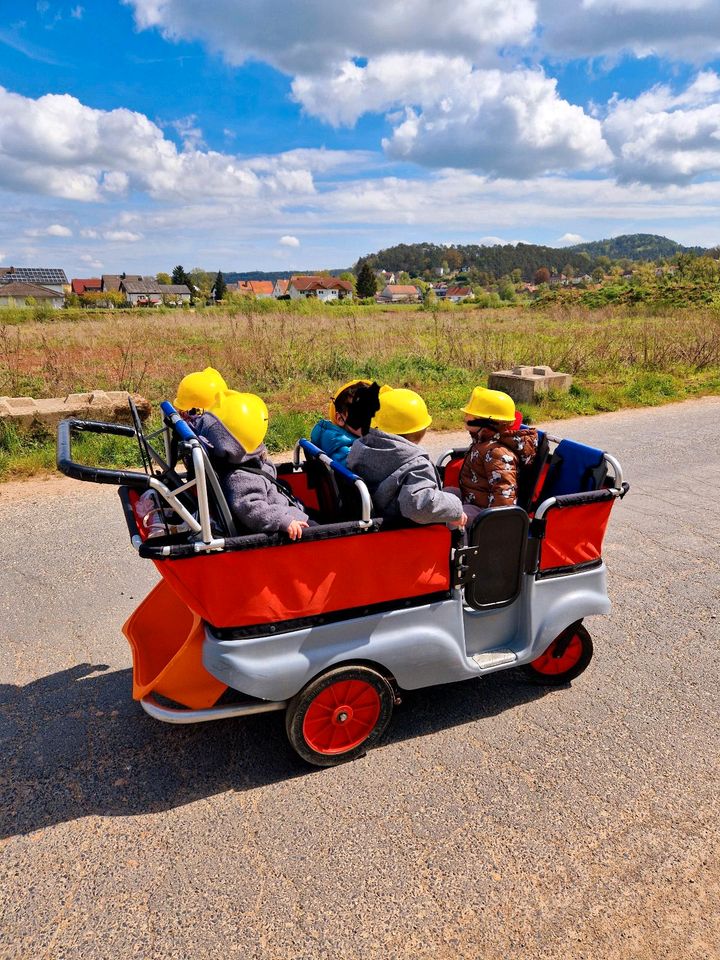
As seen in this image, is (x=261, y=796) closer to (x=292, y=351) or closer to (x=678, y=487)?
(x=678, y=487)

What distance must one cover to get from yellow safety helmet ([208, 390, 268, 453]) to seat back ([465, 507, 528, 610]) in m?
1.06

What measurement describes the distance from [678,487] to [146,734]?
561 cm

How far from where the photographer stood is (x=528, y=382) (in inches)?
387

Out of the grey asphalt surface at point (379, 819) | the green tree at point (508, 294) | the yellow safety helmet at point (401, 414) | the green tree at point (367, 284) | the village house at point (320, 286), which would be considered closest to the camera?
the grey asphalt surface at point (379, 819)

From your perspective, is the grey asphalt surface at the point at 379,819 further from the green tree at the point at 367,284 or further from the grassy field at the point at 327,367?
the green tree at the point at 367,284

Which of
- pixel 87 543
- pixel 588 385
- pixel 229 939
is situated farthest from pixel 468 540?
pixel 588 385

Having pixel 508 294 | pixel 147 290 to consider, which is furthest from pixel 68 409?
pixel 147 290

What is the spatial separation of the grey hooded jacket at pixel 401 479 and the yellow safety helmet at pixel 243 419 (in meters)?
0.52

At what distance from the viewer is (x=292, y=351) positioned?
41.3 ft

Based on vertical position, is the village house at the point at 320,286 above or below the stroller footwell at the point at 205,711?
above

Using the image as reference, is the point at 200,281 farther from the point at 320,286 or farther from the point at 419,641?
the point at 419,641

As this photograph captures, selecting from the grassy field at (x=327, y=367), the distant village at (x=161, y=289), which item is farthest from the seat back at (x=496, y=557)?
the distant village at (x=161, y=289)

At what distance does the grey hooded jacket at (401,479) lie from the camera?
254 cm

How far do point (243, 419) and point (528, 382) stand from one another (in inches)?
319
